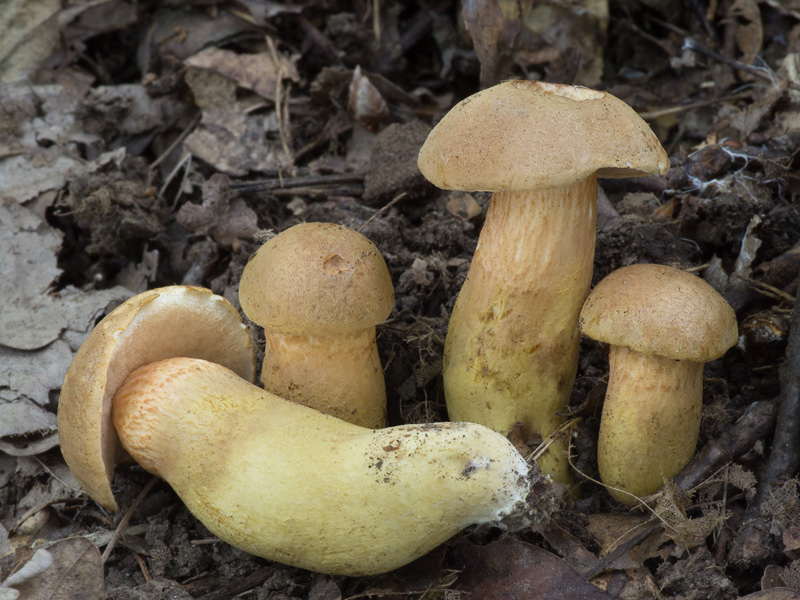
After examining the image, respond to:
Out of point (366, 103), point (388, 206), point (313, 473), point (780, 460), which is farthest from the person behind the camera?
point (366, 103)

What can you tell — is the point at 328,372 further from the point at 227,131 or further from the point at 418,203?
the point at 227,131

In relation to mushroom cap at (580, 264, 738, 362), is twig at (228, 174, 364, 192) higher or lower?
lower

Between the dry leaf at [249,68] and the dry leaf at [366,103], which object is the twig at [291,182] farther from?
the dry leaf at [249,68]

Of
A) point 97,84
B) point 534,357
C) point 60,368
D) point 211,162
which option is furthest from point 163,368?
point 97,84

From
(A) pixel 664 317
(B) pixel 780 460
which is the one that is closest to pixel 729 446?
(B) pixel 780 460

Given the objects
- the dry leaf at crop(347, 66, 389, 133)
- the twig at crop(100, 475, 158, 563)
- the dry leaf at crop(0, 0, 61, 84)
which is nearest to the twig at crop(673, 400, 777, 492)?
the twig at crop(100, 475, 158, 563)

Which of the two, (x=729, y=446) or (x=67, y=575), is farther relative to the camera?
(x=729, y=446)

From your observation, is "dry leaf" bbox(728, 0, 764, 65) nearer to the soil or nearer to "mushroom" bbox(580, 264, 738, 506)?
the soil

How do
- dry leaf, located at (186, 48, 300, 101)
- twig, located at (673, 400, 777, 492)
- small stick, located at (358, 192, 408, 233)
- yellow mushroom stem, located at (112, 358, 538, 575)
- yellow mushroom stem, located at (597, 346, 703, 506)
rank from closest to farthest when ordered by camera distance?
yellow mushroom stem, located at (112, 358, 538, 575), yellow mushroom stem, located at (597, 346, 703, 506), twig, located at (673, 400, 777, 492), small stick, located at (358, 192, 408, 233), dry leaf, located at (186, 48, 300, 101)

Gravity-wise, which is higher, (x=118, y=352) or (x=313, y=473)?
(x=118, y=352)
